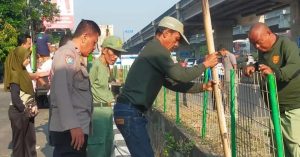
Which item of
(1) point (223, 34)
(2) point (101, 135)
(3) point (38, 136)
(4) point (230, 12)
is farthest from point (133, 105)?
(1) point (223, 34)

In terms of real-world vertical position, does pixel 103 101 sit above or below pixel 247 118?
above

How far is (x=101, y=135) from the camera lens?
5477 mm

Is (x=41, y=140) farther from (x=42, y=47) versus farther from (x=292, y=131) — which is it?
(x=292, y=131)

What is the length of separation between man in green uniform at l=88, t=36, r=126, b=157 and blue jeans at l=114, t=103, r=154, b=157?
43.5 inches

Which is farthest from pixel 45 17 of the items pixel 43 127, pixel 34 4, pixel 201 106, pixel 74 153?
pixel 74 153

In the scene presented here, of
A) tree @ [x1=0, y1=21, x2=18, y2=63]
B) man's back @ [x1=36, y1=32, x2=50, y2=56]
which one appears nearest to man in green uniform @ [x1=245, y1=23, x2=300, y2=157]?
man's back @ [x1=36, y1=32, x2=50, y2=56]

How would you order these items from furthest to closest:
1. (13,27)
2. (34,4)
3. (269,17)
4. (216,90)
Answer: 1. (269,17)
2. (34,4)
3. (13,27)
4. (216,90)

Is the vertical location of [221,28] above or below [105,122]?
above

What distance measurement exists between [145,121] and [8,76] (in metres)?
2.82

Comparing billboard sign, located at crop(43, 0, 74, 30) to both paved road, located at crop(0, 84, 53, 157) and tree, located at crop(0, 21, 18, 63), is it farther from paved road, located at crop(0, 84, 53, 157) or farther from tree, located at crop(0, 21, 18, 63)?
paved road, located at crop(0, 84, 53, 157)

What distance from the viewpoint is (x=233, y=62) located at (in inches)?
431

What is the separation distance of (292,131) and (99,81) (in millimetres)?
2300

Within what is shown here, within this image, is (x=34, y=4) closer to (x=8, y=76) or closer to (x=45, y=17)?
(x=45, y=17)

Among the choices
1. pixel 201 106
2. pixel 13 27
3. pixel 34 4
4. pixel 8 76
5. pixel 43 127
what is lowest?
pixel 43 127
